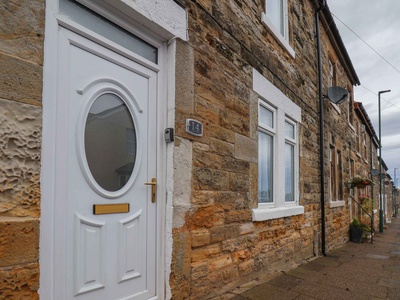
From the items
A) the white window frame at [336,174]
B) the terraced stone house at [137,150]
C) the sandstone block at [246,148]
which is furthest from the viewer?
the white window frame at [336,174]

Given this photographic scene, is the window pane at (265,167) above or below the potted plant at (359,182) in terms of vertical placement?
above

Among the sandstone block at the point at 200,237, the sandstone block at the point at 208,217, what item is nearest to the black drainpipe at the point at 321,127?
the sandstone block at the point at 208,217

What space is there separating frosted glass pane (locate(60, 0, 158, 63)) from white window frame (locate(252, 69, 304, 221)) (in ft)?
6.61

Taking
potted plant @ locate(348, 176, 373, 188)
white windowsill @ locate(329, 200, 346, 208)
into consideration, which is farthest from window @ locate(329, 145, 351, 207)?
potted plant @ locate(348, 176, 373, 188)

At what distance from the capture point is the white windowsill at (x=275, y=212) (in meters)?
4.31

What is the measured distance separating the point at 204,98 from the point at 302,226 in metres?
3.79

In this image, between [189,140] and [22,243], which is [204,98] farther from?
[22,243]

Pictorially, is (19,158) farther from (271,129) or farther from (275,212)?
(271,129)

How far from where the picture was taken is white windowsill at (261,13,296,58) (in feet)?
16.1

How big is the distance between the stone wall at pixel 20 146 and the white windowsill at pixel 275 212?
118 inches

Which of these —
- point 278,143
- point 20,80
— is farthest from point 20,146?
point 278,143

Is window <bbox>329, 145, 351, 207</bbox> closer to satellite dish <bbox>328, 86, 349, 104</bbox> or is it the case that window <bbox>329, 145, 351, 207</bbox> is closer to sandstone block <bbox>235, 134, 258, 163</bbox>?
satellite dish <bbox>328, 86, 349, 104</bbox>

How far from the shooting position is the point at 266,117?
201 inches

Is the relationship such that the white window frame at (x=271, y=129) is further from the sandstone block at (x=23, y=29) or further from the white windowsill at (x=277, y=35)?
the sandstone block at (x=23, y=29)
